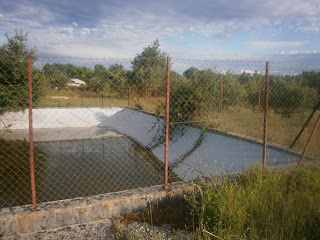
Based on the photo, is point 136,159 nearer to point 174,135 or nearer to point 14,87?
point 174,135

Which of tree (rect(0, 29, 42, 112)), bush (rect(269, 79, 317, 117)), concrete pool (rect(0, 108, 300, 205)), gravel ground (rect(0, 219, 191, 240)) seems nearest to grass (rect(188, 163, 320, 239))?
gravel ground (rect(0, 219, 191, 240))

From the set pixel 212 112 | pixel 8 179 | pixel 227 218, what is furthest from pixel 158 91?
pixel 227 218

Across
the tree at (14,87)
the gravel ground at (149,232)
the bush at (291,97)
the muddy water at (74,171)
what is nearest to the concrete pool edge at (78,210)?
the gravel ground at (149,232)

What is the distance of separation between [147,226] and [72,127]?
54.8 feet

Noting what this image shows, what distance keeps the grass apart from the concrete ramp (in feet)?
2.59

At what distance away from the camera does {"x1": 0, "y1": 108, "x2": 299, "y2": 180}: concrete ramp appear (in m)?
6.87

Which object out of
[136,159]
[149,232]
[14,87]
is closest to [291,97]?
[136,159]

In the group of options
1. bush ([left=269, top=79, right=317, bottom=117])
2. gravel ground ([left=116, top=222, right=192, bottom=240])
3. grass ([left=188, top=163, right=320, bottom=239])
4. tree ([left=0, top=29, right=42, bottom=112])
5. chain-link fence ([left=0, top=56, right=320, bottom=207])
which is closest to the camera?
grass ([left=188, top=163, right=320, bottom=239])

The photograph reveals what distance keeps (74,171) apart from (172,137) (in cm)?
449

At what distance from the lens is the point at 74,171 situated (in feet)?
27.3

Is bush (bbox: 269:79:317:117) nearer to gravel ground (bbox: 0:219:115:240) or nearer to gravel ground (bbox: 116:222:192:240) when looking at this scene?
gravel ground (bbox: 116:222:192:240)

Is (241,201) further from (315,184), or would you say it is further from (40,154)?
(40,154)

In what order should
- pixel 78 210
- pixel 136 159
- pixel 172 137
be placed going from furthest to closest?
pixel 172 137 < pixel 136 159 < pixel 78 210

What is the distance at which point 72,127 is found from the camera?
61.1ft
